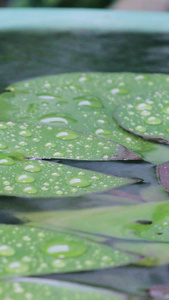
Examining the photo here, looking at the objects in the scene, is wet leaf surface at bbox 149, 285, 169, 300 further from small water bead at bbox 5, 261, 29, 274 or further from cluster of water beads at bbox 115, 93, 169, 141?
cluster of water beads at bbox 115, 93, 169, 141

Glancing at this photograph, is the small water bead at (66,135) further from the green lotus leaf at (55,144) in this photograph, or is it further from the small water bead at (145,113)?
the small water bead at (145,113)

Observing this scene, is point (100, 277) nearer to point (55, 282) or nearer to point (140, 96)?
point (55, 282)

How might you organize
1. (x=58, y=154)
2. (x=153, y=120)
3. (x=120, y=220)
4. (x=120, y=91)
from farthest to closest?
(x=120, y=91), (x=153, y=120), (x=58, y=154), (x=120, y=220)

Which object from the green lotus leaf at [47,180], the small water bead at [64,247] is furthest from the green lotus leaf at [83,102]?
the small water bead at [64,247]

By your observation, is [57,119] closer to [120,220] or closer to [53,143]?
[53,143]

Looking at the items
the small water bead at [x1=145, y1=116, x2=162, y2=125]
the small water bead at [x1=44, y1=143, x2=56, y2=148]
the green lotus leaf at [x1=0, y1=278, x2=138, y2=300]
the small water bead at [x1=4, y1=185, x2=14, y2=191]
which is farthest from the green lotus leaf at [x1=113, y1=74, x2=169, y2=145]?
the green lotus leaf at [x1=0, y1=278, x2=138, y2=300]

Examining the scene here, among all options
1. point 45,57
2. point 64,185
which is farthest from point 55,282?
point 45,57

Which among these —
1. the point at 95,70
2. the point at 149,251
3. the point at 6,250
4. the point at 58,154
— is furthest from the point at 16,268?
the point at 95,70
